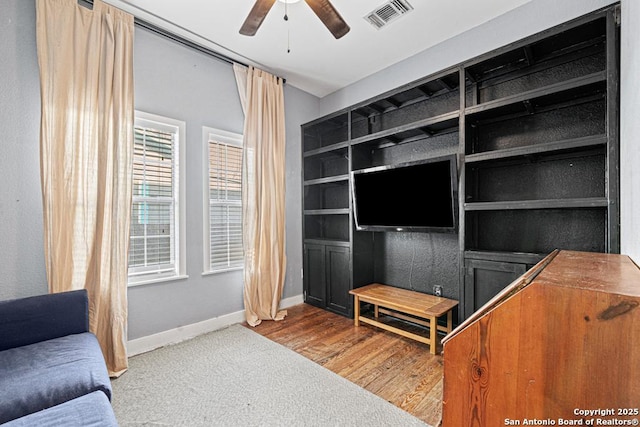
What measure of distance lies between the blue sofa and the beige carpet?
1.56 feet

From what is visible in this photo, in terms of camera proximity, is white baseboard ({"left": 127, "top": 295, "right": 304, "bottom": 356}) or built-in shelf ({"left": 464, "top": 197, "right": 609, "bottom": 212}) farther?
white baseboard ({"left": 127, "top": 295, "right": 304, "bottom": 356})

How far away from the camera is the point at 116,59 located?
8.05 ft

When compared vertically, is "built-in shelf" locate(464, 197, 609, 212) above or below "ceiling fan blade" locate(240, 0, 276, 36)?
below

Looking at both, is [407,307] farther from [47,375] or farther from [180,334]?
[47,375]

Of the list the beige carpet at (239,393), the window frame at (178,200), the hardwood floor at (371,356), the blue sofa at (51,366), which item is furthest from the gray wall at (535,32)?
the blue sofa at (51,366)

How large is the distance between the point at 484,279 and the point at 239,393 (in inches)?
85.3

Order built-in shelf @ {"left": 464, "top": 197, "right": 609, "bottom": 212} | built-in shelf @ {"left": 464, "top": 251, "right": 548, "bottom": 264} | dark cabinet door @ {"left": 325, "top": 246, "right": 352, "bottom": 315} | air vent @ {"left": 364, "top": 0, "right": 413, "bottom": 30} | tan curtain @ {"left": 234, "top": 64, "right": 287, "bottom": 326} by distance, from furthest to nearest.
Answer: dark cabinet door @ {"left": 325, "top": 246, "right": 352, "bottom": 315}
tan curtain @ {"left": 234, "top": 64, "right": 287, "bottom": 326}
air vent @ {"left": 364, "top": 0, "right": 413, "bottom": 30}
built-in shelf @ {"left": 464, "top": 251, "right": 548, "bottom": 264}
built-in shelf @ {"left": 464, "top": 197, "right": 609, "bottom": 212}

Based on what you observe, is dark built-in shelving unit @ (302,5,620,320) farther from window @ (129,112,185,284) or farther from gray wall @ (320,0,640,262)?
window @ (129,112,185,284)

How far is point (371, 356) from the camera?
2.57 m

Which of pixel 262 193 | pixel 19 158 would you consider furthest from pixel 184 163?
pixel 19 158

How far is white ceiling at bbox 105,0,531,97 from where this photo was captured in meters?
2.47

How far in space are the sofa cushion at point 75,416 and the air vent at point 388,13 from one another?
3361mm

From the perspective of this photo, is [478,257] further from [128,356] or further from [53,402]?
[128,356]

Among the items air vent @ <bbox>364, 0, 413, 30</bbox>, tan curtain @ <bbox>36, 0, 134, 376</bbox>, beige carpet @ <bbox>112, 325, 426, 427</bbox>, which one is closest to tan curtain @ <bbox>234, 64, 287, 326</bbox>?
beige carpet @ <bbox>112, 325, 426, 427</bbox>
